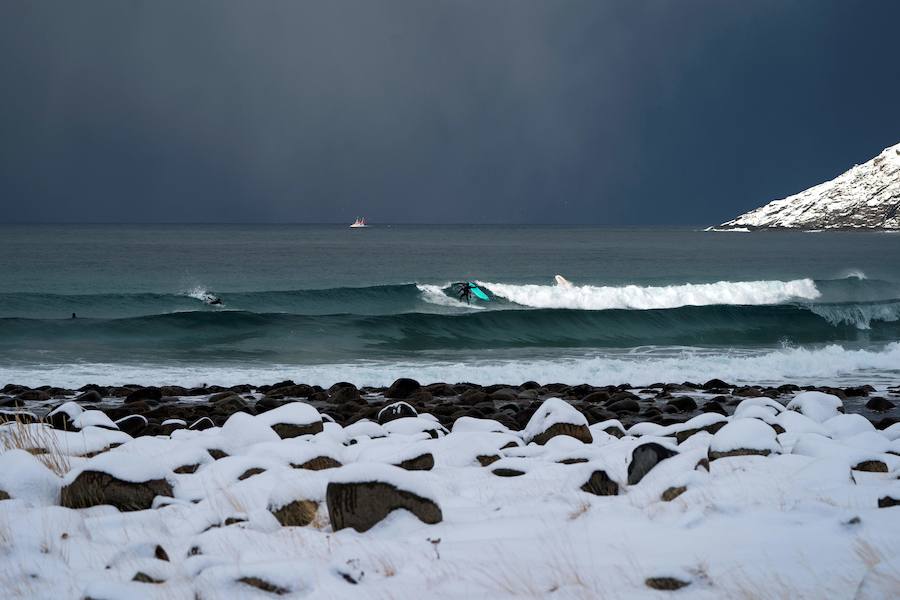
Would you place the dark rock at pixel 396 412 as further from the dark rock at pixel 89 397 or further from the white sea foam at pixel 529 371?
the white sea foam at pixel 529 371

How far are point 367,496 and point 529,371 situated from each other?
1204 cm

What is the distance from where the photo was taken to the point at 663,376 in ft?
51.6

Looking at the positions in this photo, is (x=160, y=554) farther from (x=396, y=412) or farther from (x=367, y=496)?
(x=396, y=412)

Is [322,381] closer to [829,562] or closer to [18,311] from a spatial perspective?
[829,562]

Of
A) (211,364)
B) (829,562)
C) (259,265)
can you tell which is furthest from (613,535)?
(259,265)

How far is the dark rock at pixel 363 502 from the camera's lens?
4.46 meters

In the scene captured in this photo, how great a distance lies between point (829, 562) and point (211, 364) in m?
16.8

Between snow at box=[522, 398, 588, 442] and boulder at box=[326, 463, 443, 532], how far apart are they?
3.02 meters

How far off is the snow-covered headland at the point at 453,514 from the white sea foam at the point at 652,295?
96.6 ft

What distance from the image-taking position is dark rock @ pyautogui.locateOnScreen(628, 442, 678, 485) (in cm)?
544

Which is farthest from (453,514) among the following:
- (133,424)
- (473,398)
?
(473,398)

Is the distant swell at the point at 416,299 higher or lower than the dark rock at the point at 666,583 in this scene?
lower

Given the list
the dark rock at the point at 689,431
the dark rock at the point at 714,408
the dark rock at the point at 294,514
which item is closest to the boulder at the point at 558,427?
the dark rock at the point at 689,431

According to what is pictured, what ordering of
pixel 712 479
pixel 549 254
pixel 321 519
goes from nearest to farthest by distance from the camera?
pixel 321 519 → pixel 712 479 → pixel 549 254
